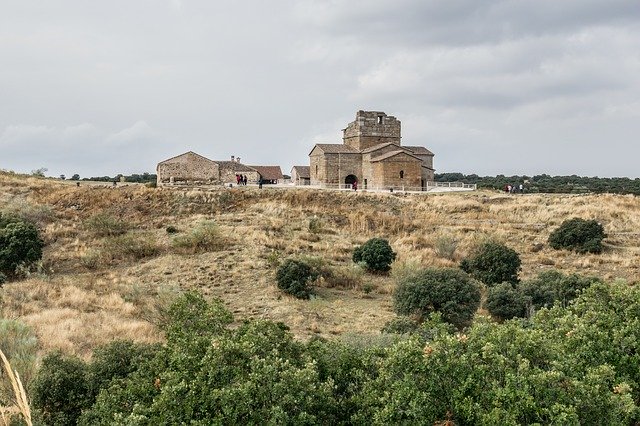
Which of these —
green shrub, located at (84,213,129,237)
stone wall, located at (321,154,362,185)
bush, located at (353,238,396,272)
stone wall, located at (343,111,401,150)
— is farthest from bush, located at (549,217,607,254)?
green shrub, located at (84,213,129,237)

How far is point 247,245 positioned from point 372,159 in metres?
23.8

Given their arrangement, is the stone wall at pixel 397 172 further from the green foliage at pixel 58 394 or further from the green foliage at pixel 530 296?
the green foliage at pixel 58 394

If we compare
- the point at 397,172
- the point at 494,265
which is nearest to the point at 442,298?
the point at 494,265

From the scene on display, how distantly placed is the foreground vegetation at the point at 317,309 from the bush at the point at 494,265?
0.27ft

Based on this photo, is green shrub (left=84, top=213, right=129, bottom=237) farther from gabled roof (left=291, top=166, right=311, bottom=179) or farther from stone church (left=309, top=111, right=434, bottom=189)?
gabled roof (left=291, top=166, right=311, bottom=179)

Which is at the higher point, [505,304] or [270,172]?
[270,172]

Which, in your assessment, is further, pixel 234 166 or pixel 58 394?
pixel 234 166

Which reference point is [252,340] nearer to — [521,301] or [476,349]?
[476,349]

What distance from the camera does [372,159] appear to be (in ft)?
155

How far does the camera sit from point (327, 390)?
6.10 m

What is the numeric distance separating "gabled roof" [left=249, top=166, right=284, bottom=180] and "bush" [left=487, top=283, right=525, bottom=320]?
48600 mm

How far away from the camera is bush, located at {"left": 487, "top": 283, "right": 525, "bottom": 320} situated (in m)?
16.6

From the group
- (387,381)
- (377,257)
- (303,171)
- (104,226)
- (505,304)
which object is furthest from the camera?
(303,171)

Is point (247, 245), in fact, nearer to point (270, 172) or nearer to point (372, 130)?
point (372, 130)
